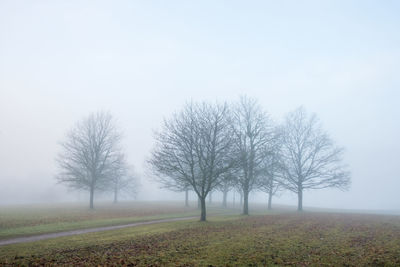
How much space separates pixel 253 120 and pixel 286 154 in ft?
40.2

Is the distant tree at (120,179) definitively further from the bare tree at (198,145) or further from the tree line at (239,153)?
the bare tree at (198,145)

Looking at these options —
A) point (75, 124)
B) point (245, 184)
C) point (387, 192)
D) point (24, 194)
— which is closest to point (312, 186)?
point (245, 184)

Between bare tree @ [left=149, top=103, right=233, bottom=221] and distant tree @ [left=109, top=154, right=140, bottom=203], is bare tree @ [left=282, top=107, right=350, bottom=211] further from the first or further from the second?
distant tree @ [left=109, top=154, right=140, bottom=203]

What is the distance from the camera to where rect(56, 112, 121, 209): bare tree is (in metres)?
40.0

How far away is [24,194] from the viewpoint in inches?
3474

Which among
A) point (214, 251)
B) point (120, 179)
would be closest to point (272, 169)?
point (214, 251)

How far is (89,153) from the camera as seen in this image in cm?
4094

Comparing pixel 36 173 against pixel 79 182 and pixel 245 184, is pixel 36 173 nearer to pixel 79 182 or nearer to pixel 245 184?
pixel 79 182

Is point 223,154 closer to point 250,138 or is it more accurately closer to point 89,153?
point 250,138

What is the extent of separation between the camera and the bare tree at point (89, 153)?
131ft

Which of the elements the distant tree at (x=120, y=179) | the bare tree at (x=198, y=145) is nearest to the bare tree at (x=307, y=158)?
the bare tree at (x=198, y=145)

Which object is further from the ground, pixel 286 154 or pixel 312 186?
pixel 286 154

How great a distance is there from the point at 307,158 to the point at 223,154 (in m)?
21.5

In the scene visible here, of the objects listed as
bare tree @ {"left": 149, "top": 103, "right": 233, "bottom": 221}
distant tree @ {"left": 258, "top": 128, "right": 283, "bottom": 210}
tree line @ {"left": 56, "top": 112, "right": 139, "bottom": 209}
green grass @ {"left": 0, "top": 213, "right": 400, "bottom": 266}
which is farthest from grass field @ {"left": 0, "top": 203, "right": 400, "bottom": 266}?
tree line @ {"left": 56, "top": 112, "right": 139, "bottom": 209}
